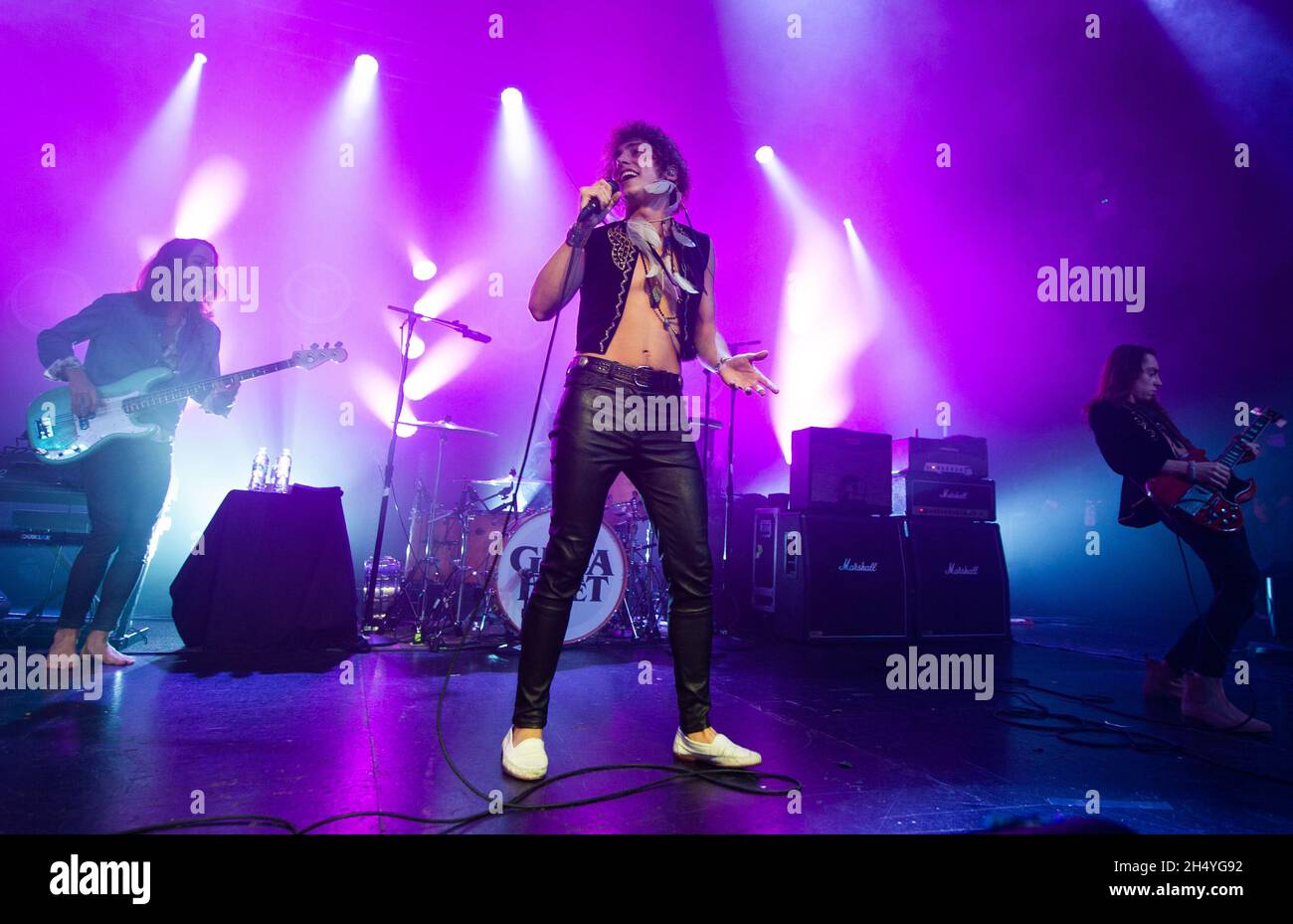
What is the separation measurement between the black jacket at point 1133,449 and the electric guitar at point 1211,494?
82mm

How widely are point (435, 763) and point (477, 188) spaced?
8.31 meters

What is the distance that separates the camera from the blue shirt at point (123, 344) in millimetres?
3684

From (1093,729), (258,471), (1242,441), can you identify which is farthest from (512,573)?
(1242,441)

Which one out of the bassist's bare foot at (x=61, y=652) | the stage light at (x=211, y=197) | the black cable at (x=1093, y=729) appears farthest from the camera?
the stage light at (x=211, y=197)

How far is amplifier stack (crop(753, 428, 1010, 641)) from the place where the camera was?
5211 mm

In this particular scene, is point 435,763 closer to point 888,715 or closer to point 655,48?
point 888,715

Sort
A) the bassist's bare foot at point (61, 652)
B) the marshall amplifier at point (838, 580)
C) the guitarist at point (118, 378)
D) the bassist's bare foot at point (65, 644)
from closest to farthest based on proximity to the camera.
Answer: the bassist's bare foot at point (61, 652)
the bassist's bare foot at point (65, 644)
the guitarist at point (118, 378)
the marshall amplifier at point (838, 580)

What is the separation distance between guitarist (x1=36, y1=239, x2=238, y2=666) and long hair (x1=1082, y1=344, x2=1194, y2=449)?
17.1 feet

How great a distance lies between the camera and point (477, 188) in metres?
8.73

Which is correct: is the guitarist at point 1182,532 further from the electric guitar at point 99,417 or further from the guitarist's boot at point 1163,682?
the electric guitar at point 99,417

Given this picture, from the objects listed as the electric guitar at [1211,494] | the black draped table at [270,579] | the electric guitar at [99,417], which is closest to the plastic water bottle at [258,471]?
the black draped table at [270,579]

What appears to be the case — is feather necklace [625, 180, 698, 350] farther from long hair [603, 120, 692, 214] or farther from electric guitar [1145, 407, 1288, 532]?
electric guitar [1145, 407, 1288, 532]

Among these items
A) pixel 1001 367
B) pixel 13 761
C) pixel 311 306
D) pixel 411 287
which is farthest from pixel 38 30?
pixel 1001 367

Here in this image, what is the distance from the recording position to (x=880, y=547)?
211 inches
